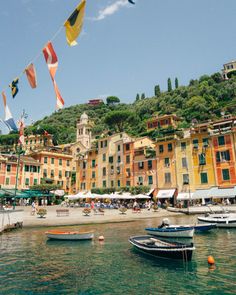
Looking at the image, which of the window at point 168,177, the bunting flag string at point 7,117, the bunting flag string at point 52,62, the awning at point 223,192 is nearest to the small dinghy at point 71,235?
the bunting flag string at point 7,117

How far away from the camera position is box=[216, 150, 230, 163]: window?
46.7 metres

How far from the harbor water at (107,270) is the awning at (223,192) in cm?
2349

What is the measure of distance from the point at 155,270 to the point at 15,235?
1719 cm

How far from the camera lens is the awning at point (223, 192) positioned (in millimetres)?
43188

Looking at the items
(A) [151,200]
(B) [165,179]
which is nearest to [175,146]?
(B) [165,179]

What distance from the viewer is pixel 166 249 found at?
1547 cm

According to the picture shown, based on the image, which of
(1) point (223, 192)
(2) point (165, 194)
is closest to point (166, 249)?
(1) point (223, 192)

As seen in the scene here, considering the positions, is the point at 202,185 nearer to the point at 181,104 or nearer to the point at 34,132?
the point at 181,104

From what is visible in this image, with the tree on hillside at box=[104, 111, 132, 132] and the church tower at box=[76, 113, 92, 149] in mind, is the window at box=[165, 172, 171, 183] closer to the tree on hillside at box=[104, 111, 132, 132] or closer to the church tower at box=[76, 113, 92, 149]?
the tree on hillside at box=[104, 111, 132, 132]

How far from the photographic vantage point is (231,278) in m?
12.6

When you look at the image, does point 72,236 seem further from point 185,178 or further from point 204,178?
point 185,178

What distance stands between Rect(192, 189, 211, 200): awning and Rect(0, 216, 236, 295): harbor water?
978 inches

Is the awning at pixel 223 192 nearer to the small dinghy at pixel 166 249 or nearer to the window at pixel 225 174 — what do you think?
the window at pixel 225 174

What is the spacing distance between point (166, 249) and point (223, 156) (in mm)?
35520
